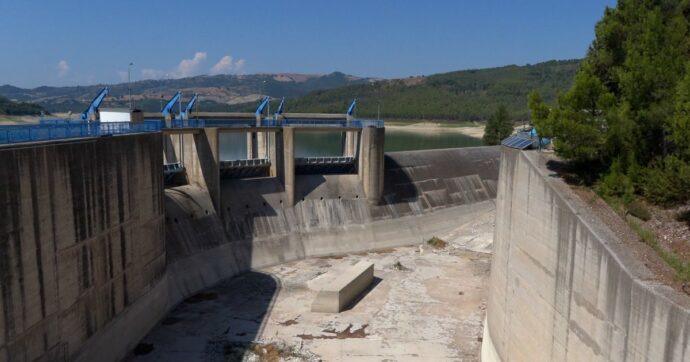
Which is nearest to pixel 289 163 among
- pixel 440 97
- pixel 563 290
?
pixel 563 290

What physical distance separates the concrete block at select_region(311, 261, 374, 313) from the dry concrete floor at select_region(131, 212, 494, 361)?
382 mm

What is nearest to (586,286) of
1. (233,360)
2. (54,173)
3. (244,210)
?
(233,360)

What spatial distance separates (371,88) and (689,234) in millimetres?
182885

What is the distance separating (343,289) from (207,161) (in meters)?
10.6

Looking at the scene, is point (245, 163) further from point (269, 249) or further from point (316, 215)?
point (269, 249)

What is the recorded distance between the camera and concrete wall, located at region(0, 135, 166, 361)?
14.1m

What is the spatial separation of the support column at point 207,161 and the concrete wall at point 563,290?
15902 mm

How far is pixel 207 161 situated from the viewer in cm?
3041

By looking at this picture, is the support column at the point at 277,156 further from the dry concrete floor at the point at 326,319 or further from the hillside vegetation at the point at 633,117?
the hillside vegetation at the point at 633,117

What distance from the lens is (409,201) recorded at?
3791 centimetres

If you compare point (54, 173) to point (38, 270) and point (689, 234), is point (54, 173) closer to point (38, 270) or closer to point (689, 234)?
point (38, 270)

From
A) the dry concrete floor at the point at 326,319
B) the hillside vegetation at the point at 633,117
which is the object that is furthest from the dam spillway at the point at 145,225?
the hillside vegetation at the point at 633,117

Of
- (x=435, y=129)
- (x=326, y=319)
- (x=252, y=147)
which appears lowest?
(x=326, y=319)

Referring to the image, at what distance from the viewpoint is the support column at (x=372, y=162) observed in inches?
1412
